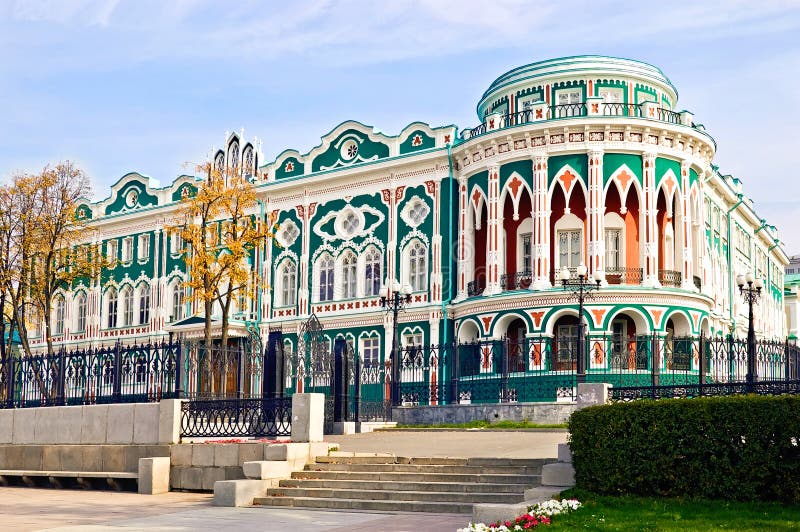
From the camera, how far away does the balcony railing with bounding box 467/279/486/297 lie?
3728 centimetres

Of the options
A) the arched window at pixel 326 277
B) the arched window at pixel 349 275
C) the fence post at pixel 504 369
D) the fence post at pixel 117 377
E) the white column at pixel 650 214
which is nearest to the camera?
the fence post at pixel 117 377

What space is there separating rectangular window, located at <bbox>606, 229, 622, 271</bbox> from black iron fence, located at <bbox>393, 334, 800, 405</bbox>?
310 inches

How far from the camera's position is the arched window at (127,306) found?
160 feet

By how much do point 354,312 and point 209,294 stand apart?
8300 mm

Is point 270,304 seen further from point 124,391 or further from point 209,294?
point 124,391

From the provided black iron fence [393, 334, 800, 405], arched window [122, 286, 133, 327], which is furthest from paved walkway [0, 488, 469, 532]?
arched window [122, 286, 133, 327]

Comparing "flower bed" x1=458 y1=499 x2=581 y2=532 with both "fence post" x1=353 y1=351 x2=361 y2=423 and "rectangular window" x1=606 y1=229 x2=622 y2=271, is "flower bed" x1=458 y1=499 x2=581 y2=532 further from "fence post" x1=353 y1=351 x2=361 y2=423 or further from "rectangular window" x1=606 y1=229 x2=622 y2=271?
"rectangular window" x1=606 y1=229 x2=622 y2=271

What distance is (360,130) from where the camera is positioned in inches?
1614

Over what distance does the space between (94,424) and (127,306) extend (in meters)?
29.5

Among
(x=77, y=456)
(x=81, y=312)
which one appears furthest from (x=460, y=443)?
(x=81, y=312)

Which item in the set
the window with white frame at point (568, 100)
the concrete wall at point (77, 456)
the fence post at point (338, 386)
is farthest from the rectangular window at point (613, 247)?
the concrete wall at point (77, 456)

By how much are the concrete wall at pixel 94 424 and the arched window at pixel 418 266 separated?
1948 cm

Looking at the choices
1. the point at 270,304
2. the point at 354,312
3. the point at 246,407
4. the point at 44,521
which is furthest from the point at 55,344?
the point at 44,521

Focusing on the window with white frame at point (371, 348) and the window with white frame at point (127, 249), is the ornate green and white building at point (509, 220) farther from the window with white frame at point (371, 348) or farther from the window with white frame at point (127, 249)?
the window with white frame at point (127, 249)
